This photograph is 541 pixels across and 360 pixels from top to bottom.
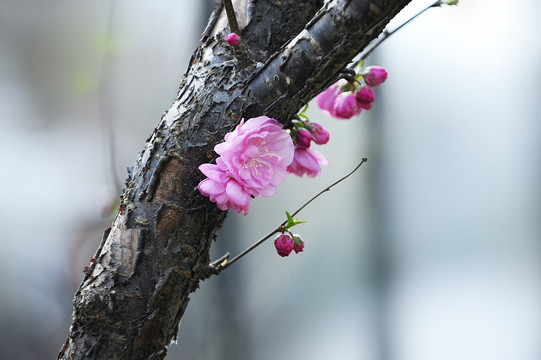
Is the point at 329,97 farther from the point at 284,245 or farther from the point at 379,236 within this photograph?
the point at 379,236

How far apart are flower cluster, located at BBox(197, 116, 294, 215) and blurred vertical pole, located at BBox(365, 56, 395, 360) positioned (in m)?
1.17

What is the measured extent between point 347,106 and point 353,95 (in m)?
0.02

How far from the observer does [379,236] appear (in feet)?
5.00

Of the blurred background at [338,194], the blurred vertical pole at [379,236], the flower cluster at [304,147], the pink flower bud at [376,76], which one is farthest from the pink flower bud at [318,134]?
the blurred vertical pole at [379,236]

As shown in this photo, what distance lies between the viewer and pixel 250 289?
154 cm

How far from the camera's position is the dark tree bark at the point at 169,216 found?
1.42 feet

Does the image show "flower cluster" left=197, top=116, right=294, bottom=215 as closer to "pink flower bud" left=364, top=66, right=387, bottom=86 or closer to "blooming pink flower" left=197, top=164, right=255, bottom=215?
"blooming pink flower" left=197, top=164, right=255, bottom=215

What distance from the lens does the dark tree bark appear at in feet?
1.42

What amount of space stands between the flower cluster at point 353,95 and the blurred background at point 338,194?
2.56 feet

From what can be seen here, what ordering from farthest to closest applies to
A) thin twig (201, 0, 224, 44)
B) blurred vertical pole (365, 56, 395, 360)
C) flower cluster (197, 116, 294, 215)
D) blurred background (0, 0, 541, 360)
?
1. blurred vertical pole (365, 56, 395, 360)
2. blurred background (0, 0, 541, 360)
3. thin twig (201, 0, 224, 44)
4. flower cluster (197, 116, 294, 215)

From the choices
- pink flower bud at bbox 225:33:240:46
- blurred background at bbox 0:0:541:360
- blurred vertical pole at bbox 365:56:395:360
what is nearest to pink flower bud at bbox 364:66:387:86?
pink flower bud at bbox 225:33:240:46

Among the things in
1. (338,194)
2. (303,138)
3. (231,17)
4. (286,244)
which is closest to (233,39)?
(231,17)

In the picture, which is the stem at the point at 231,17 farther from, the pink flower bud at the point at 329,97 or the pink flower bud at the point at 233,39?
the pink flower bud at the point at 329,97

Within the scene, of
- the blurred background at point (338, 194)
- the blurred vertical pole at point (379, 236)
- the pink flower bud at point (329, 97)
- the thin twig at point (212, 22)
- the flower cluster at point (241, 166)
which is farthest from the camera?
the blurred vertical pole at point (379, 236)
